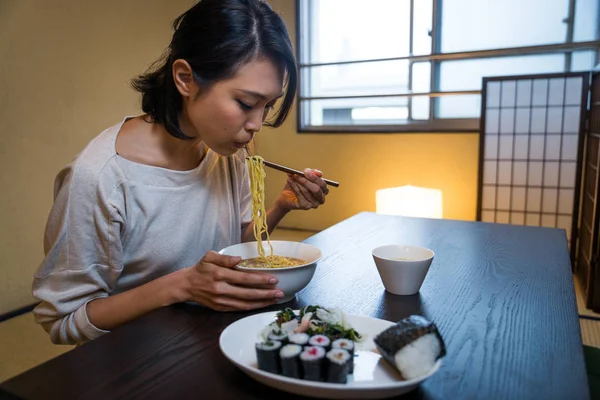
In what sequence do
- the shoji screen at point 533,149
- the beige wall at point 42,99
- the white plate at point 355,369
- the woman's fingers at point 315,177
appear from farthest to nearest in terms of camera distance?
the shoji screen at point 533,149 → the beige wall at point 42,99 → the woman's fingers at point 315,177 → the white plate at point 355,369

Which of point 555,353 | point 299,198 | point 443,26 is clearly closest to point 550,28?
point 443,26

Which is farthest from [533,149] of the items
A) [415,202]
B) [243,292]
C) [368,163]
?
[243,292]

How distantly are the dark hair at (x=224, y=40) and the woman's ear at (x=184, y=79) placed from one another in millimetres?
15

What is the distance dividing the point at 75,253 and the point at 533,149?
3.20 m

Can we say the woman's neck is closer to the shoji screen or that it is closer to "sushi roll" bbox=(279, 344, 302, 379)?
"sushi roll" bbox=(279, 344, 302, 379)

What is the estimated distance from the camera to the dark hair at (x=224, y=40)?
3.50 feet

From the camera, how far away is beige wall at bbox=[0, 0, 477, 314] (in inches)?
104

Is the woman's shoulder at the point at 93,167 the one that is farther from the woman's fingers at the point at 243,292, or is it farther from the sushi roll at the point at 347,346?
the sushi roll at the point at 347,346

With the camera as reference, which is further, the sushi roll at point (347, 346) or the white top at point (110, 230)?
the white top at point (110, 230)

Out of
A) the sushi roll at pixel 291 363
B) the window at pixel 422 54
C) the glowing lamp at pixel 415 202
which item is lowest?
the glowing lamp at pixel 415 202

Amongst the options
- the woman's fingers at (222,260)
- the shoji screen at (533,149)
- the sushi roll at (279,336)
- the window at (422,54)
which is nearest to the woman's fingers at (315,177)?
the woman's fingers at (222,260)

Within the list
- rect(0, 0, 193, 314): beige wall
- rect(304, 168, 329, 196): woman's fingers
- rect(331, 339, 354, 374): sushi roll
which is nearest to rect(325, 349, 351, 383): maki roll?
rect(331, 339, 354, 374): sushi roll

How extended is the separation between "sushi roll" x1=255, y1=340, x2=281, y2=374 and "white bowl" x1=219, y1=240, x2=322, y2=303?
25 cm

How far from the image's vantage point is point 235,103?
1.09m
